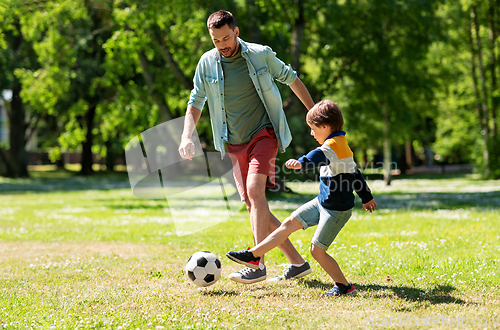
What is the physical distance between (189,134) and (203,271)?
136 cm

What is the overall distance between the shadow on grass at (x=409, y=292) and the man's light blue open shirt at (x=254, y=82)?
1549 millimetres

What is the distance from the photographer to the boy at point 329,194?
3.96m

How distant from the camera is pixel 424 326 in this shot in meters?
3.30

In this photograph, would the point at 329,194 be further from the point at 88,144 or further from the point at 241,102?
the point at 88,144

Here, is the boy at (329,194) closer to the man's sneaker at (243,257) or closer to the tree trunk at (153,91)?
the man's sneaker at (243,257)

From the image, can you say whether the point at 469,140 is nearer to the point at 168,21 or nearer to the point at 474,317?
the point at 168,21

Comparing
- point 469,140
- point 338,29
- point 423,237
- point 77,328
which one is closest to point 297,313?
point 77,328

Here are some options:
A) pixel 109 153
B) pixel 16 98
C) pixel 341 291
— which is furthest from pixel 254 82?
pixel 109 153

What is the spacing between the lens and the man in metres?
4.68

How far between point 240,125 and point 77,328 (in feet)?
7.97

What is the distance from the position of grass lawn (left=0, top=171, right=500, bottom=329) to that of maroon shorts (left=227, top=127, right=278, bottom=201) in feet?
3.58

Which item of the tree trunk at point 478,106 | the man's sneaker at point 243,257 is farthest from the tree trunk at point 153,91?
the tree trunk at point 478,106

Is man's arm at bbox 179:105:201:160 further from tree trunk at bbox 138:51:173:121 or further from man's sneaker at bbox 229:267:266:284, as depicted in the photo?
tree trunk at bbox 138:51:173:121

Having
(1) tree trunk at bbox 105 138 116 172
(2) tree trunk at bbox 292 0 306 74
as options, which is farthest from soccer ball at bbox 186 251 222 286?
(1) tree trunk at bbox 105 138 116 172
